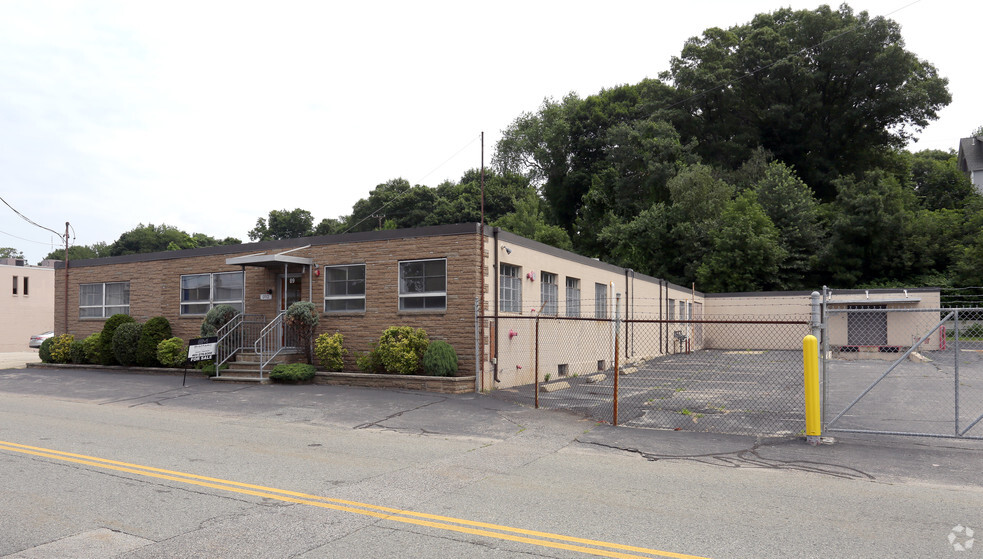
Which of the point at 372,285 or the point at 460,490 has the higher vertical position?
Result: the point at 372,285

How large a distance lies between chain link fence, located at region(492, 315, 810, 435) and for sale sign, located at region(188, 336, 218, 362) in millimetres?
7861

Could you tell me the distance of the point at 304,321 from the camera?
17281 millimetres

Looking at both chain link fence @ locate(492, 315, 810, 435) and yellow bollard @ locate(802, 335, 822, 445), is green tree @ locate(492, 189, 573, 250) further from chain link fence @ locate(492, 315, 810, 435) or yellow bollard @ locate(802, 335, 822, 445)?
yellow bollard @ locate(802, 335, 822, 445)

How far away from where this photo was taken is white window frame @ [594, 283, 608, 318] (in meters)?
23.5

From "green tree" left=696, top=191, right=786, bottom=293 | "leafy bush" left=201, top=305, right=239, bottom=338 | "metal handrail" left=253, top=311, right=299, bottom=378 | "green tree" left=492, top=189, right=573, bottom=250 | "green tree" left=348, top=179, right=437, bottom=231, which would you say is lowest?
"metal handrail" left=253, top=311, right=299, bottom=378

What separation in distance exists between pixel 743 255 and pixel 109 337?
34991mm

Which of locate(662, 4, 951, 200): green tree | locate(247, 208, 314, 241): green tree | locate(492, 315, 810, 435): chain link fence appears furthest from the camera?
locate(247, 208, 314, 241): green tree

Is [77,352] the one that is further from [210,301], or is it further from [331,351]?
[331,351]

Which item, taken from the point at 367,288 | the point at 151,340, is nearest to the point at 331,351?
the point at 367,288

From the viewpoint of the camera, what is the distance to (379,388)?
15.5 meters

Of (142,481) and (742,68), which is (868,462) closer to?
(142,481)

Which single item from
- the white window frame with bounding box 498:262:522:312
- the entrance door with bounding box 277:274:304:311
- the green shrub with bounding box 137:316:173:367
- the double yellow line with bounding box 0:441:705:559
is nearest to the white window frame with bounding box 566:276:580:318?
the white window frame with bounding box 498:262:522:312

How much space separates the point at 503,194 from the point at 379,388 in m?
49.8

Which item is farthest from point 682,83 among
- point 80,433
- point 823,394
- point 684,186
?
point 80,433
